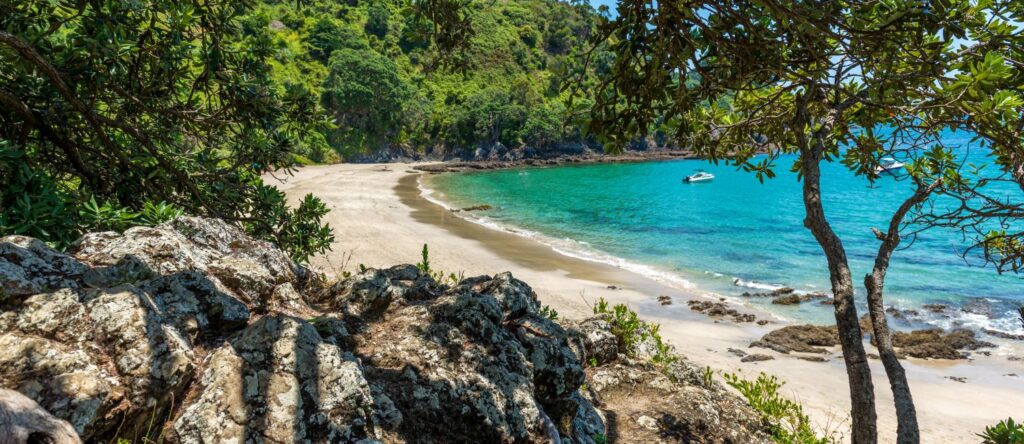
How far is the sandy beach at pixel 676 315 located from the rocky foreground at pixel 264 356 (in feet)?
5.90

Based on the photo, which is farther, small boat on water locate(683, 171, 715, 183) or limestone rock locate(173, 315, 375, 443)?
small boat on water locate(683, 171, 715, 183)

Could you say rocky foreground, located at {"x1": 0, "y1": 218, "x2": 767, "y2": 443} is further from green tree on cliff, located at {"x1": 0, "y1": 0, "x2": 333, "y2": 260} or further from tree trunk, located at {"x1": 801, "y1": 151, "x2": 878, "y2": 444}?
green tree on cliff, located at {"x1": 0, "y1": 0, "x2": 333, "y2": 260}

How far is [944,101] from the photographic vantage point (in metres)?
3.87

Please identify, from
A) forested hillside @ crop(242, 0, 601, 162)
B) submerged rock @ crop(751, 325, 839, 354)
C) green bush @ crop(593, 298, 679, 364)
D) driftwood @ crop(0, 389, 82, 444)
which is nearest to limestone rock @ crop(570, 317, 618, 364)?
green bush @ crop(593, 298, 679, 364)

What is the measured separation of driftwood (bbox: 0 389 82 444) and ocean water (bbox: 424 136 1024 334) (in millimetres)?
5671

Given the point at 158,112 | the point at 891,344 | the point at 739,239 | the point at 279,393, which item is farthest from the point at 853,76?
the point at 739,239

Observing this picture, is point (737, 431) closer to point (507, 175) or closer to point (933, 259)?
point (933, 259)

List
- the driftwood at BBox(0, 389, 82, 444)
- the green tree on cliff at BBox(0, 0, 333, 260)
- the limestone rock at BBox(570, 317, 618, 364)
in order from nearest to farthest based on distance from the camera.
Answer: the driftwood at BBox(0, 389, 82, 444) < the green tree on cliff at BBox(0, 0, 333, 260) < the limestone rock at BBox(570, 317, 618, 364)

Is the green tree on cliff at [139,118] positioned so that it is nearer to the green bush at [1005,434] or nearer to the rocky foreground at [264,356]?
the rocky foreground at [264,356]

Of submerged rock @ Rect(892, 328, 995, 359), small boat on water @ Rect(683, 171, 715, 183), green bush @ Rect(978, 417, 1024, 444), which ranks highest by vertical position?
small boat on water @ Rect(683, 171, 715, 183)

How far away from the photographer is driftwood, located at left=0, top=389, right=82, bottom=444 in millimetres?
1827

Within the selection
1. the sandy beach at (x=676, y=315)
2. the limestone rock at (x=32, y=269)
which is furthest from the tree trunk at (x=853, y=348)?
the limestone rock at (x=32, y=269)

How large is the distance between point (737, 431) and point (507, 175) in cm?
6866

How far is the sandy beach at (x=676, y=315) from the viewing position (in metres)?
10.7
